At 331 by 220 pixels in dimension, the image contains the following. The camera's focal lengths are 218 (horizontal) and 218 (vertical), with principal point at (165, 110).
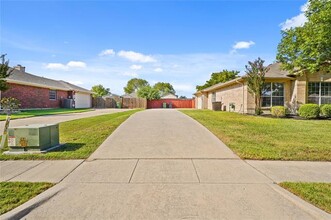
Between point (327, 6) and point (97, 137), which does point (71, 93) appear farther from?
point (327, 6)

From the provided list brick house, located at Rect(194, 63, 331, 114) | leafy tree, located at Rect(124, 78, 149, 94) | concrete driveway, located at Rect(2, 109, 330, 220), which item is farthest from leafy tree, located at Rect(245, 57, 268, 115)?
leafy tree, located at Rect(124, 78, 149, 94)

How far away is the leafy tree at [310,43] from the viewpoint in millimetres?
15304

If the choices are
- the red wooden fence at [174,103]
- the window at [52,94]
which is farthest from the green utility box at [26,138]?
the red wooden fence at [174,103]

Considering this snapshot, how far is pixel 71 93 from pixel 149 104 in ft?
51.7

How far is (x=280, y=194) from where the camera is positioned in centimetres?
376

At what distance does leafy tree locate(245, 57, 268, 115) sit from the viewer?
1754 cm

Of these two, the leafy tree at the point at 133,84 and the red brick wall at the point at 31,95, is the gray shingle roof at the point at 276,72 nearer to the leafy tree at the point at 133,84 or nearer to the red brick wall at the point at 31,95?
the red brick wall at the point at 31,95

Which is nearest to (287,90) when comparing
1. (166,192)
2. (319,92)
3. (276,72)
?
(276,72)

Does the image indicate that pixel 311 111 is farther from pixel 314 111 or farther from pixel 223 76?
pixel 223 76

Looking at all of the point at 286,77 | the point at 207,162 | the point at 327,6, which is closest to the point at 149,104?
the point at 286,77

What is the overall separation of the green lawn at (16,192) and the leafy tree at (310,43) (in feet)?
60.4

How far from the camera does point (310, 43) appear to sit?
16031 millimetres

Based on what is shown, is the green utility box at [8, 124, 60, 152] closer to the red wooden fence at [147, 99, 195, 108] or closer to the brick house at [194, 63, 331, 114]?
the brick house at [194, 63, 331, 114]

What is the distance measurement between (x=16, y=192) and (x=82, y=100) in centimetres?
3479
